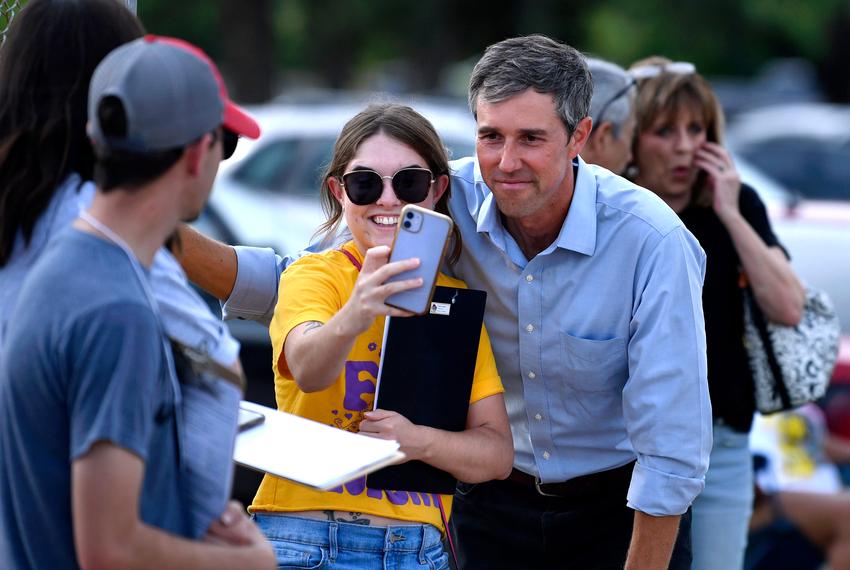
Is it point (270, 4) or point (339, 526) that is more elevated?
point (270, 4)

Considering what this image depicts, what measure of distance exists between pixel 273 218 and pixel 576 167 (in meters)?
4.89

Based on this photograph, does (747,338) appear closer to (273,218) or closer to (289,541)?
(289,541)

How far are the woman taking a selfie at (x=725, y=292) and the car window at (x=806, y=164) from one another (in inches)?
407

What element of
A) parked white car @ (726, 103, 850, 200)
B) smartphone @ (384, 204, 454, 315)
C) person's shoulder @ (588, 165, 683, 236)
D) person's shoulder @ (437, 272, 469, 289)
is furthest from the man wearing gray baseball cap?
parked white car @ (726, 103, 850, 200)

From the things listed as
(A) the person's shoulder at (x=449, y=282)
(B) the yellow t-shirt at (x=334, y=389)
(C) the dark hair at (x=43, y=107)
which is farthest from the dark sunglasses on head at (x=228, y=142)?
(A) the person's shoulder at (x=449, y=282)

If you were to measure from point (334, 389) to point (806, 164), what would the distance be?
13175 millimetres

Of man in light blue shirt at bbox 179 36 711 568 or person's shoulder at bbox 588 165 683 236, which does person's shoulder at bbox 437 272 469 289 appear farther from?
person's shoulder at bbox 588 165 683 236

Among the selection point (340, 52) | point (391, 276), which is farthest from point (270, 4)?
point (391, 276)

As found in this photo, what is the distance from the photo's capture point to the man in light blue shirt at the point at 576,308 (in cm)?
282

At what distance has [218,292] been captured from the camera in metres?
3.07

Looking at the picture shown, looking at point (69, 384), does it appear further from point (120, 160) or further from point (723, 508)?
point (723, 508)

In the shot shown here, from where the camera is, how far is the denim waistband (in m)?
2.55

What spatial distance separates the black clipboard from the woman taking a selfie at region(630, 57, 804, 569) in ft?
4.33

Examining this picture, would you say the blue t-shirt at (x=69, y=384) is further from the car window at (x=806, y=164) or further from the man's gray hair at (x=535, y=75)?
the car window at (x=806, y=164)
